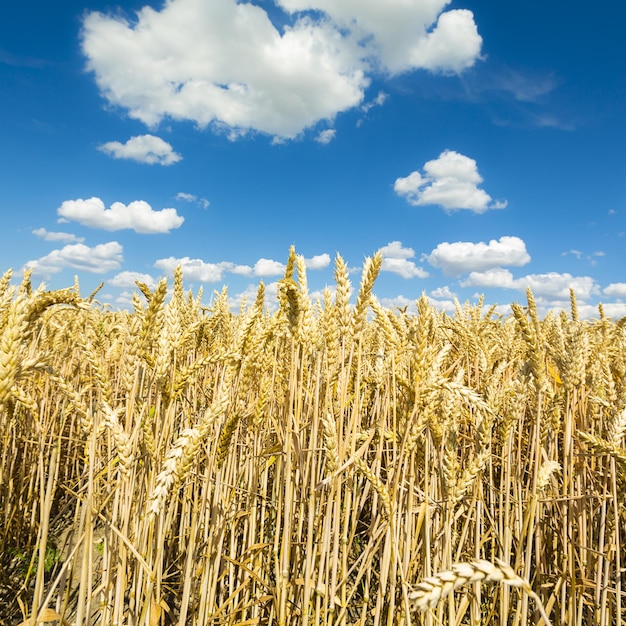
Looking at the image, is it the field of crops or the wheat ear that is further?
the field of crops

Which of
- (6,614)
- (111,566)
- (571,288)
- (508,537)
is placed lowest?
(6,614)

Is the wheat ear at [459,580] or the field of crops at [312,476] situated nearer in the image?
the wheat ear at [459,580]

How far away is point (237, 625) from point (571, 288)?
429 centimetres

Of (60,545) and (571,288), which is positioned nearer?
(60,545)

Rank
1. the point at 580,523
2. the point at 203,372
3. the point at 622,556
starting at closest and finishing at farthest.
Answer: the point at 580,523
the point at 622,556
the point at 203,372

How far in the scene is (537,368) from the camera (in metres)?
1.76

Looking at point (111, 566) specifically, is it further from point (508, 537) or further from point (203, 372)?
point (203, 372)

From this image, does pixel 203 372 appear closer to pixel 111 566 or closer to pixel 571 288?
pixel 111 566

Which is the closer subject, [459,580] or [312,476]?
[459,580]

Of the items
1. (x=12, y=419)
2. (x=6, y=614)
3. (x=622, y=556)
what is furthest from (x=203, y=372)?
(x=622, y=556)

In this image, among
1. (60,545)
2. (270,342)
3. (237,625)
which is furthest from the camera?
(60,545)

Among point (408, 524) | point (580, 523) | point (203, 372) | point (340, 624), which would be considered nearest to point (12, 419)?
point (203, 372)

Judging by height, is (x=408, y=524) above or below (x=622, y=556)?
above

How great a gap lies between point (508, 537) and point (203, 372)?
253 cm
